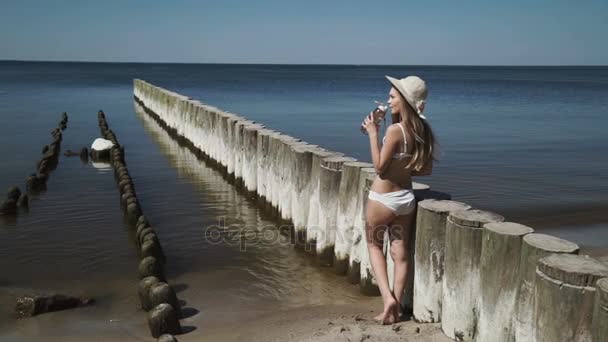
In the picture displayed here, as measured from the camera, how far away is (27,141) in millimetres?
18953

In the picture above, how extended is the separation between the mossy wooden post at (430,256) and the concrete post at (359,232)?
1.01 meters

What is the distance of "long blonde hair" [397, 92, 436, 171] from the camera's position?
4691 mm

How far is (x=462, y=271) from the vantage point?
4469mm

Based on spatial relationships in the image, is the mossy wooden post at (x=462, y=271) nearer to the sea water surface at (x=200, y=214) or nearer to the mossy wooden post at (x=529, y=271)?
the mossy wooden post at (x=529, y=271)

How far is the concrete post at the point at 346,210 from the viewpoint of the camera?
6.18 metres

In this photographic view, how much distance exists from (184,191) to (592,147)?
43.3 feet

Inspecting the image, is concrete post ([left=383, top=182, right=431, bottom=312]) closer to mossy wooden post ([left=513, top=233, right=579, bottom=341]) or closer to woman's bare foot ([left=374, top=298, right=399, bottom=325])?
woman's bare foot ([left=374, top=298, right=399, bottom=325])

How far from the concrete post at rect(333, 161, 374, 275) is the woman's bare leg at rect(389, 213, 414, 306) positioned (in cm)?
105

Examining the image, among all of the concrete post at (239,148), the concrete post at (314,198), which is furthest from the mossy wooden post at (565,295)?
the concrete post at (239,148)

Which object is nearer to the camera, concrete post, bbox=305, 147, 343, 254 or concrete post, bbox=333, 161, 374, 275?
concrete post, bbox=333, 161, 374, 275

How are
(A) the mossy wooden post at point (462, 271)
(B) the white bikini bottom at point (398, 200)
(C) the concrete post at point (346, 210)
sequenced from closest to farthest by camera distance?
(A) the mossy wooden post at point (462, 271)
(B) the white bikini bottom at point (398, 200)
(C) the concrete post at point (346, 210)

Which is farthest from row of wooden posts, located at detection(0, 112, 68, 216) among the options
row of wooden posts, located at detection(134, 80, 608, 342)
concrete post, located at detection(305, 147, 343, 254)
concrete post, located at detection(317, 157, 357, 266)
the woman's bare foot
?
the woman's bare foot

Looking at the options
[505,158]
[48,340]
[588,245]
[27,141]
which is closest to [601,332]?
[48,340]

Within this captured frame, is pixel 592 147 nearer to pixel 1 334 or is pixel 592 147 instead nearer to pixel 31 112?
pixel 1 334
